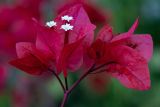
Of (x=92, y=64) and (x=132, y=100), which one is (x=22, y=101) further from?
(x=92, y=64)

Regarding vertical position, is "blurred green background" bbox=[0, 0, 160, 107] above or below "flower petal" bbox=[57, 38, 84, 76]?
below

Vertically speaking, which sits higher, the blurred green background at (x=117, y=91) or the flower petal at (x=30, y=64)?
the flower petal at (x=30, y=64)

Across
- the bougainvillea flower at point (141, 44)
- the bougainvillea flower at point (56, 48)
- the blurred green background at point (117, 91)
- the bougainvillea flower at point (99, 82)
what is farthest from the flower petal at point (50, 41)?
the bougainvillea flower at point (99, 82)

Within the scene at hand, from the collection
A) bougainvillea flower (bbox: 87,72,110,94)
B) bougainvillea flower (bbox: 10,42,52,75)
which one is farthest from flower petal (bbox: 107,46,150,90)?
bougainvillea flower (bbox: 87,72,110,94)

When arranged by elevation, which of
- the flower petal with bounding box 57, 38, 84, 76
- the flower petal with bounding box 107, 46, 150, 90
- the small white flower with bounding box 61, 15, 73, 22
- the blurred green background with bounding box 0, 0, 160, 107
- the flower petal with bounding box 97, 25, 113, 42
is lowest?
the blurred green background with bounding box 0, 0, 160, 107

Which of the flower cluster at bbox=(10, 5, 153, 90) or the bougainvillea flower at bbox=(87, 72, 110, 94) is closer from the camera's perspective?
the flower cluster at bbox=(10, 5, 153, 90)

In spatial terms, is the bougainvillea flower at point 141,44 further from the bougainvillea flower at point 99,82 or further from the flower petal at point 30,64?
the bougainvillea flower at point 99,82

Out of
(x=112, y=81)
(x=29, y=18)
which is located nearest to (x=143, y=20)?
(x=112, y=81)

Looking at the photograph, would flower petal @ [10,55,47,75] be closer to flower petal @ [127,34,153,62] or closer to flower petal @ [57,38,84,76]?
flower petal @ [57,38,84,76]
